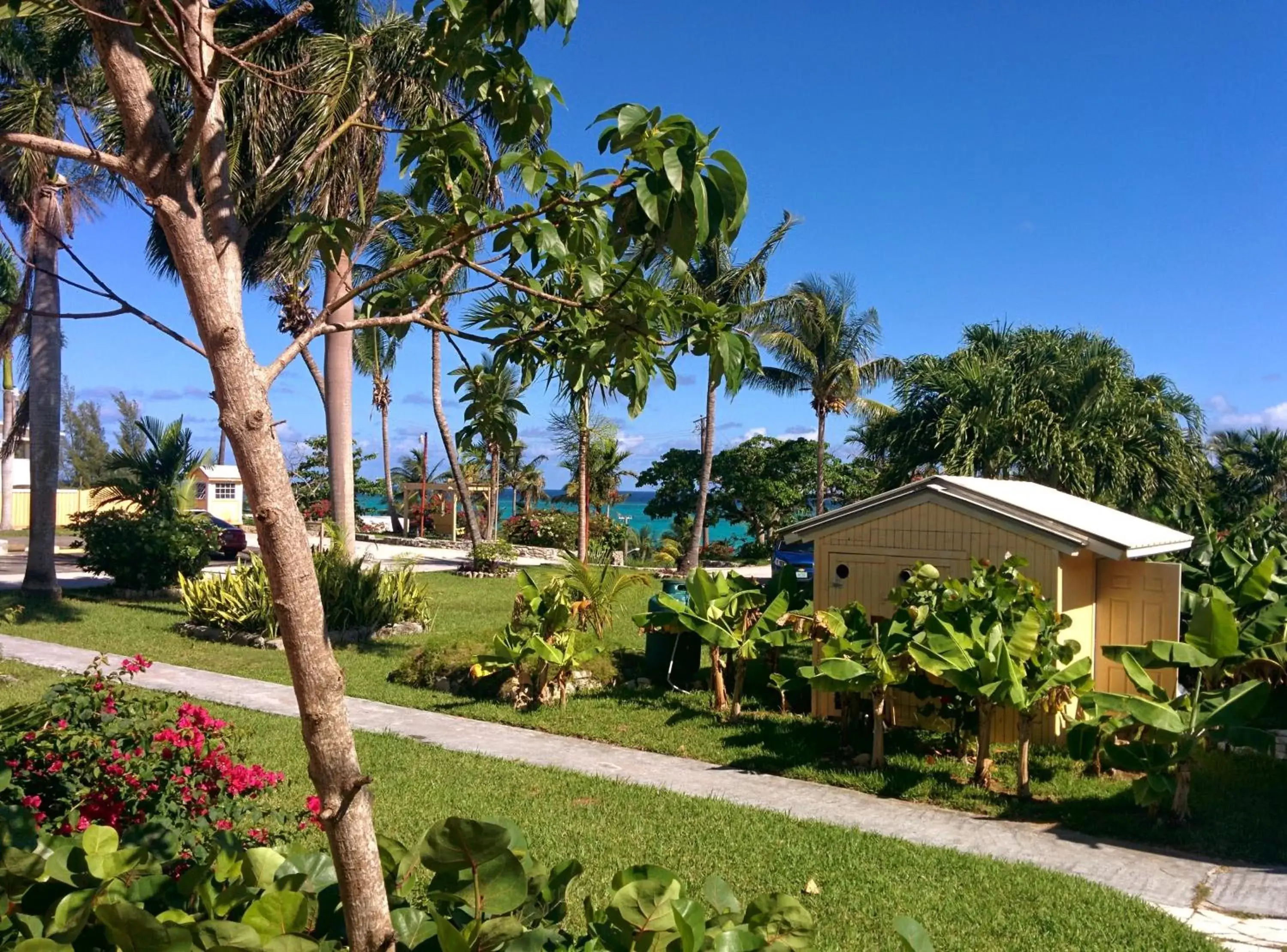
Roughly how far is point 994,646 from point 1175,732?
1328 mm

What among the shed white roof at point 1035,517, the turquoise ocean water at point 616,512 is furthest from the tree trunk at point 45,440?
the turquoise ocean water at point 616,512

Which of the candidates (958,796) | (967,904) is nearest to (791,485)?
(958,796)

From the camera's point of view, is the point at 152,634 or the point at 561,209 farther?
the point at 152,634

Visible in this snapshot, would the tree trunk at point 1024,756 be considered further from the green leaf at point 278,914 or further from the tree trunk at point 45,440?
the tree trunk at point 45,440

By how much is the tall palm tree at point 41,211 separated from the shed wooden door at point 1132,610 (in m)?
14.2

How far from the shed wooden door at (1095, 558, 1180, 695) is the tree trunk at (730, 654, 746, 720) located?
3.44 metres

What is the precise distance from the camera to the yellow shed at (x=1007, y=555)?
29.5ft

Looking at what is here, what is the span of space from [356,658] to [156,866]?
1112 cm

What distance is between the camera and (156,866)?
2.98 m

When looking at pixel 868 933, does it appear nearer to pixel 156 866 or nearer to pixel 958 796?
pixel 958 796

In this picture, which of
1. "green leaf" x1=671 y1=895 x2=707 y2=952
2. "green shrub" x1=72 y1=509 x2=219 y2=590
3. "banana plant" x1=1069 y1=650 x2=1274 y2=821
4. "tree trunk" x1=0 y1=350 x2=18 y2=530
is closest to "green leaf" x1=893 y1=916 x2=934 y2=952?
"green leaf" x1=671 y1=895 x2=707 y2=952

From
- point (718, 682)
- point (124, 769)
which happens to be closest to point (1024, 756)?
point (718, 682)

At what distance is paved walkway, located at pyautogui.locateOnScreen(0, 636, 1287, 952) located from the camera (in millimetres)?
5781

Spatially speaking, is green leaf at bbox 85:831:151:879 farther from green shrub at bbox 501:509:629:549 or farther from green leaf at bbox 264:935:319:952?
green shrub at bbox 501:509:629:549
